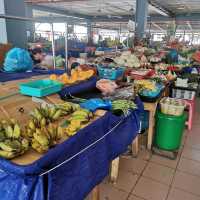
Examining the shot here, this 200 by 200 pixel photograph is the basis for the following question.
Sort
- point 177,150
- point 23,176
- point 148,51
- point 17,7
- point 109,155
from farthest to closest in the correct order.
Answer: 1. point 148,51
2. point 17,7
3. point 177,150
4. point 109,155
5. point 23,176

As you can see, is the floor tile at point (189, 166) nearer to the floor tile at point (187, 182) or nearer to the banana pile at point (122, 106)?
the floor tile at point (187, 182)

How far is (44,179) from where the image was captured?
1.10m

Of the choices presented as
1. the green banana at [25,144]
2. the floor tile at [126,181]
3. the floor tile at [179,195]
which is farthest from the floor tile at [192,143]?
the green banana at [25,144]

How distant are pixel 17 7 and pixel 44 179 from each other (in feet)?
12.9

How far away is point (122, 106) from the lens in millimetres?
1959

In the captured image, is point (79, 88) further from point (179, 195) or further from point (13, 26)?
point (13, 26)

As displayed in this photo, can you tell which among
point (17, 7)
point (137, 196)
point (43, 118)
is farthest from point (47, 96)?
point (17, 7)

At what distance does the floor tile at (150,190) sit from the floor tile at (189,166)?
17.3 inches

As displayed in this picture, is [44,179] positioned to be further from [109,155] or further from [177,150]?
[177,150]

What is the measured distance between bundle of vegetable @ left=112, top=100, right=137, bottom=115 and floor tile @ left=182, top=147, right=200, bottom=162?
4.06 feet

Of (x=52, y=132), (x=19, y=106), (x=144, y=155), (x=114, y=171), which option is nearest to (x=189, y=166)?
(x=144, y=155)

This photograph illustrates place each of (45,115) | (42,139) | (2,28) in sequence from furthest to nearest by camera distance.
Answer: (2,28) → (45,115) → (42,139)

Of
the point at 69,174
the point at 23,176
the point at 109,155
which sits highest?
the point at 23,176

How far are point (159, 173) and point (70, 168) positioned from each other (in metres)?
1.46
